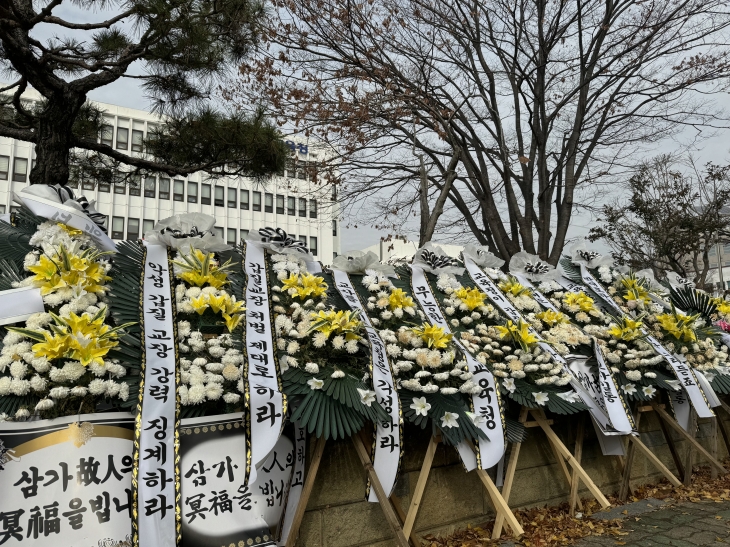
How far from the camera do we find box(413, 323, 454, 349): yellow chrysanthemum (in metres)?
3.47

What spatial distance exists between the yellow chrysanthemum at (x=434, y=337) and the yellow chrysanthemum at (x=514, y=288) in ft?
5.31

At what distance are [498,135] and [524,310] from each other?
4.90 metres

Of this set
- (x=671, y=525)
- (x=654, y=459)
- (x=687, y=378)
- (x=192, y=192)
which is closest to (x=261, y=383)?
(x=671, y=525)

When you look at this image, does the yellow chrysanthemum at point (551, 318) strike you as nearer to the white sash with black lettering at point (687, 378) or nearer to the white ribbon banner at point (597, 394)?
the white ribbon banner at point (597, 394)

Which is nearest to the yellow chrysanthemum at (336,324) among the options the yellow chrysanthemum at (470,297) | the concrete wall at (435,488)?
the concrete wall at (435,488)

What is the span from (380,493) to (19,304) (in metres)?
2.07

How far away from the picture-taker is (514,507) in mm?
3756

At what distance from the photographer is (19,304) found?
274 centimetres

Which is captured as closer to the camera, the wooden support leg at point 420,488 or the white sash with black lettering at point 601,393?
the wooden support leg at point 420,488

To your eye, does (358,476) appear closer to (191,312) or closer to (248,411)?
(248,411)

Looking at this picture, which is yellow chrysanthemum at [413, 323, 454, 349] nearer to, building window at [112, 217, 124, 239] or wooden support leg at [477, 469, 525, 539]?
wooden support leg at [477, 469, 525, 539]

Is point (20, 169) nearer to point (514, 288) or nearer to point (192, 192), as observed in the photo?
point (192, 192)

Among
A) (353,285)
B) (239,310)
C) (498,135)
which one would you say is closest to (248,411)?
(239,310)

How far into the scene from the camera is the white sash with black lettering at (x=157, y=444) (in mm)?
2359
